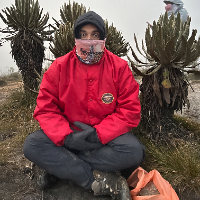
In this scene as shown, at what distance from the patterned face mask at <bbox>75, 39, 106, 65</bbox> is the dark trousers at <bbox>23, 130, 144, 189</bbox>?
854mm

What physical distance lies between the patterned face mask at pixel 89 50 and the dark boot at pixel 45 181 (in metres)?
1.26

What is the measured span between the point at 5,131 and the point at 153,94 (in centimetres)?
305

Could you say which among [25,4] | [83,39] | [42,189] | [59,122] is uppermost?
[25,4]

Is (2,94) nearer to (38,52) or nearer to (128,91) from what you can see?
(38,52)

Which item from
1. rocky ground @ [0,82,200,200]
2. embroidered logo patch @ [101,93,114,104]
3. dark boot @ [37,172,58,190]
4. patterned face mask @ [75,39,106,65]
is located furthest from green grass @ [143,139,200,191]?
patterned face mask @ [75,39,106,65]

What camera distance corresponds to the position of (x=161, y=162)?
235 cm

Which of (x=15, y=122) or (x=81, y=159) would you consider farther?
(x=15, y=122)

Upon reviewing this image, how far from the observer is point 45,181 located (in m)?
2.07

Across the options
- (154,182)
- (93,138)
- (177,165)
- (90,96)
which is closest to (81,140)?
(93,138)

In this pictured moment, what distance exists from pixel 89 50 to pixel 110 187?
4.48 ft

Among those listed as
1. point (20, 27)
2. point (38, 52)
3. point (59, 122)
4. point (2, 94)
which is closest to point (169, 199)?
point (59, 122)

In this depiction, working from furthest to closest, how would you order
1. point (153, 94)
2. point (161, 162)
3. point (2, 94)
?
1. point (2, 94)
2. point (153, 94)
3. point (161, 162)

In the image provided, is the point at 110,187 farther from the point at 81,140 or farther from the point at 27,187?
the point at 27,187

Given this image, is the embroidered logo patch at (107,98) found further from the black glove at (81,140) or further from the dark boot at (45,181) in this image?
the dark boot at (45,181)
